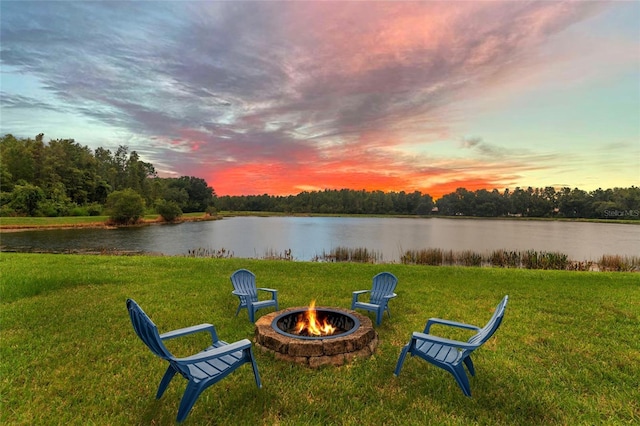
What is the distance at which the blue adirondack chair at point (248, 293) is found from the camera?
5688mm

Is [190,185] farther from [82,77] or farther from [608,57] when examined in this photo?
[608,57]

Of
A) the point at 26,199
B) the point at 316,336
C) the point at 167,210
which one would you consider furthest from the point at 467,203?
the point at 316,336

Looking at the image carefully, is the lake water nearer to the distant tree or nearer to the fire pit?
the distant tree

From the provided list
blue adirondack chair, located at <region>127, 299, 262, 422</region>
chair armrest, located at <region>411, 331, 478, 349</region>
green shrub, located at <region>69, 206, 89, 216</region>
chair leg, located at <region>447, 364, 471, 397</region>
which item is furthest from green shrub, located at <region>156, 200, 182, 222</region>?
chair leg, located at <region>447, 364, 471, 397</region>

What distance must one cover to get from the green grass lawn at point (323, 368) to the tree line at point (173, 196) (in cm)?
4517

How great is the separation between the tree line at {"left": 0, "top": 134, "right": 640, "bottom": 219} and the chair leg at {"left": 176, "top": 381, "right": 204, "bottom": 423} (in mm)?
49393

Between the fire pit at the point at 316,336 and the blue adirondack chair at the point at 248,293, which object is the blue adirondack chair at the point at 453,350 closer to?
the fire pit at the point at 316,336

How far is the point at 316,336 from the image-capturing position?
14.1 feet

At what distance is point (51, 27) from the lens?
10586 millimetres

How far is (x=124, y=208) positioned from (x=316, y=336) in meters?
48.5

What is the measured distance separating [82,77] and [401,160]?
27.5 meters

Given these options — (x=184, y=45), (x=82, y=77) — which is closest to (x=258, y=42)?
(x=184, y=45)

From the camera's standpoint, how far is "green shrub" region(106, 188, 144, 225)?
4406cm

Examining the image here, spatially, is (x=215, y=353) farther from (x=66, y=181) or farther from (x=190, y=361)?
(x=66, y=181)
